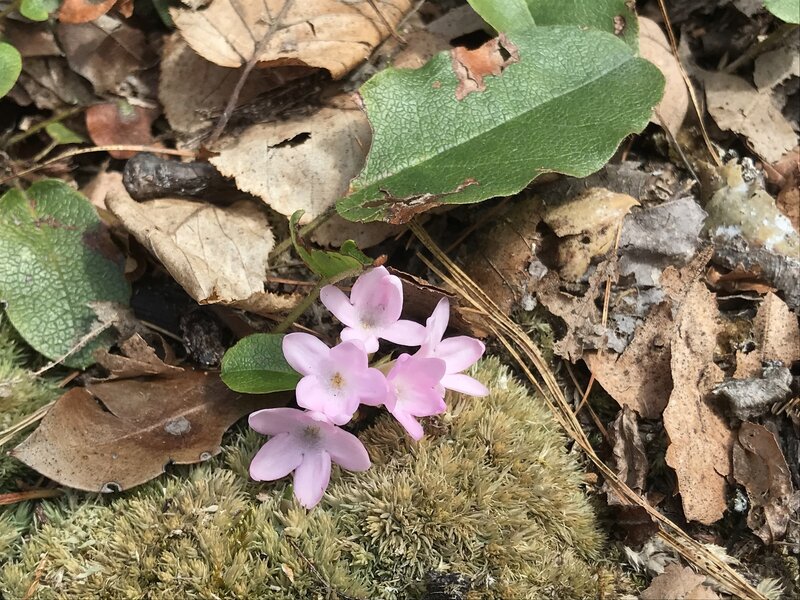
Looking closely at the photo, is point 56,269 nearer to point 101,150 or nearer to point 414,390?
point 101,150

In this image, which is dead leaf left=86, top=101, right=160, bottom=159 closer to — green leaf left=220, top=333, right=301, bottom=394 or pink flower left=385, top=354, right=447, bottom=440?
green leaf left=220, top=333, right=301, bottom=394

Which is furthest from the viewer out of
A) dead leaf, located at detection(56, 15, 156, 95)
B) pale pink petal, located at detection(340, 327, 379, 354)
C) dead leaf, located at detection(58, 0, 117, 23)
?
dead leaf, located at detection(56, 15, 156, 95)

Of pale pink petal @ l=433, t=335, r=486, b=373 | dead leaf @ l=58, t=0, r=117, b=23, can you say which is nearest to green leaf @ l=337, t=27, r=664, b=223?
pale pink petal @ l=433, t=335, r=486, b=373

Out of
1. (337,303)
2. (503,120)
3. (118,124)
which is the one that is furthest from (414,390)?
(118,124)

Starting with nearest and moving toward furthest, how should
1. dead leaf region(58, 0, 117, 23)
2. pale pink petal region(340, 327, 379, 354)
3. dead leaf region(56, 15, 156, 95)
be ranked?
pale pink petal region(340, 327, 379, 354) → dead leaf region(58, 0, 117, 23) → dead leaf region(56, 15, 156, 95)

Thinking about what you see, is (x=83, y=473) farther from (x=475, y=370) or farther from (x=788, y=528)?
(x=788, y=528)

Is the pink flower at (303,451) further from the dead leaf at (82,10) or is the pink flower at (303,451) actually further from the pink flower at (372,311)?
the dead leaf at (82,10)

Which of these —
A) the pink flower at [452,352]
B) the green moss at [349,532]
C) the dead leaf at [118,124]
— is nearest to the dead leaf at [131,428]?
the green moss at [349,532]
